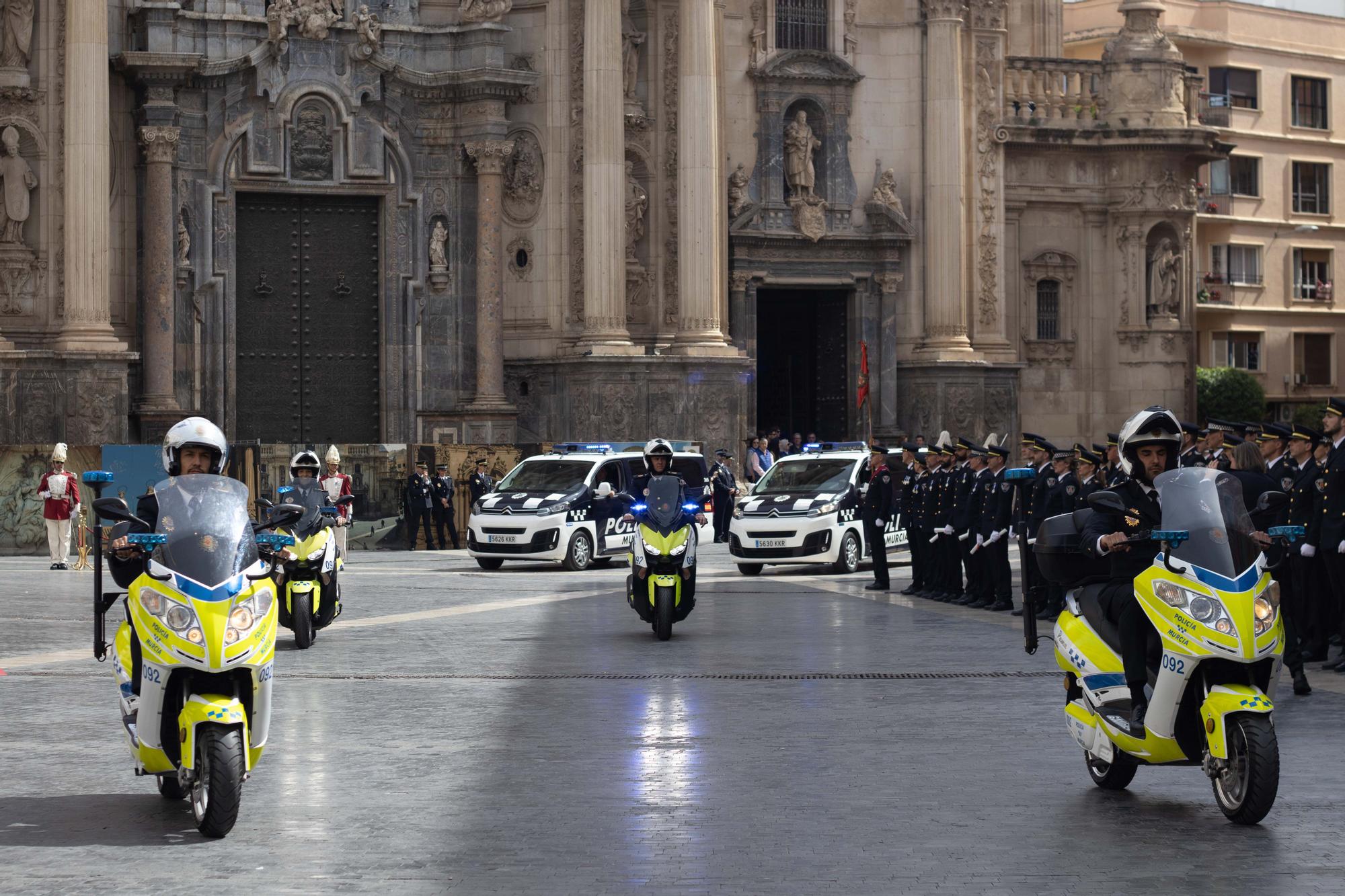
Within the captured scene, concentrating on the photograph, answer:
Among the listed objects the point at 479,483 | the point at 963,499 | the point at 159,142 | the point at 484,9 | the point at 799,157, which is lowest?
the point at 479,483

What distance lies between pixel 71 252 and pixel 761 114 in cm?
1387

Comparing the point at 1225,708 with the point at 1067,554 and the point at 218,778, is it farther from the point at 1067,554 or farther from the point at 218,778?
the point at 218,778

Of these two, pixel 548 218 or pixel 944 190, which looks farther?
pixel 944 190

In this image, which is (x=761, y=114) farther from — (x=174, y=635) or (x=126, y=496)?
(x=174, y=635)

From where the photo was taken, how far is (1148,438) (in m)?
10.8

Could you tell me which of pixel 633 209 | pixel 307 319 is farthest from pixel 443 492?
pixel 633 209

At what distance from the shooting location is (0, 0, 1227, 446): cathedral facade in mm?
36844

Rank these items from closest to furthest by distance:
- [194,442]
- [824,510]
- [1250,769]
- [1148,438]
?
[1250,769], [194,442], [1148,438], [824,510]

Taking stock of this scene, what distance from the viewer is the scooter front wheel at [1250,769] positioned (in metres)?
9.55

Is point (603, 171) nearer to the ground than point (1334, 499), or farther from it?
farther from it

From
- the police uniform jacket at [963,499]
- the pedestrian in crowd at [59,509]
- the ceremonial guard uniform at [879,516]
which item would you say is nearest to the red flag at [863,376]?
the ceremonial guard uniform at [879,516]

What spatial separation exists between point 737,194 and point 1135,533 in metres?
32.2

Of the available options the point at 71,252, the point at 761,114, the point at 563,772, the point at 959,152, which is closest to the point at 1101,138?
the point at 959,152

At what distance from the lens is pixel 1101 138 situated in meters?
46.7
